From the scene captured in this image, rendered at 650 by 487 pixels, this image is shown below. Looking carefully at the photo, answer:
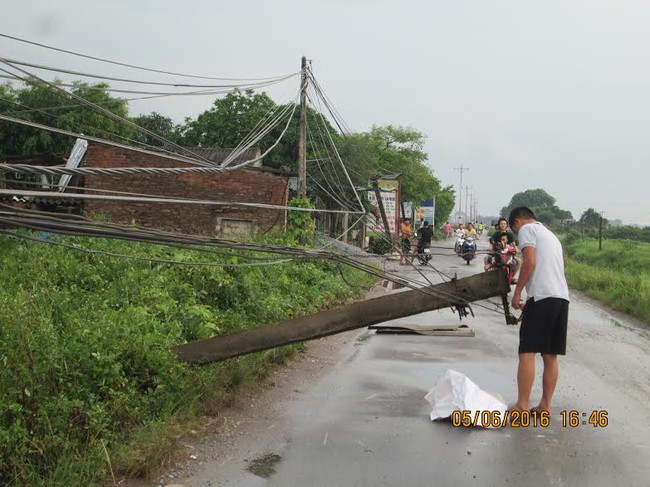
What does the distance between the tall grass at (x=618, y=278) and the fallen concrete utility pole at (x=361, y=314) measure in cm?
966

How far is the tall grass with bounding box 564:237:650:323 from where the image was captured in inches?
590

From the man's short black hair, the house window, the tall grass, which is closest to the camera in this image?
the man's short black hair

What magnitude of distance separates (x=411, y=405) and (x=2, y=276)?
17.3 ft

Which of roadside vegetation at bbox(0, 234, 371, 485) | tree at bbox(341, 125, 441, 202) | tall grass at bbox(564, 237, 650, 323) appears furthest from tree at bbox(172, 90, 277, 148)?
roadside vegetation at bbox(0, 234, 371, 485)

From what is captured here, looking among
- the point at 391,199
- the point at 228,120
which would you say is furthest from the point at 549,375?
the point at 228,120

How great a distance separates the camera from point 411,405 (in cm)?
615

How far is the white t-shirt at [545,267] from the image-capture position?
5.50m

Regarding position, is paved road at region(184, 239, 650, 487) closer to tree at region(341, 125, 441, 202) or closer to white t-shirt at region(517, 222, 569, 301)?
white t-shirt at region(517, 222, 569, 301)

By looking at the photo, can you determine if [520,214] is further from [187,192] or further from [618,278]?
[187,192]

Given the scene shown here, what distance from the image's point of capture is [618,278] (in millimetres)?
18156

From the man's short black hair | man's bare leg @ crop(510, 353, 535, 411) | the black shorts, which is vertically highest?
the man's short black hair

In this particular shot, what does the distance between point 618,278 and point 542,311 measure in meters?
14.2

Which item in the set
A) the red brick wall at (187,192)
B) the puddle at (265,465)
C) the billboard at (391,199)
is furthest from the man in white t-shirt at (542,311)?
the billboard at (391,199)

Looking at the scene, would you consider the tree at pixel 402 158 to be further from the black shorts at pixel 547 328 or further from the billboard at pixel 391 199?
the black shorts at pixel 547 328
